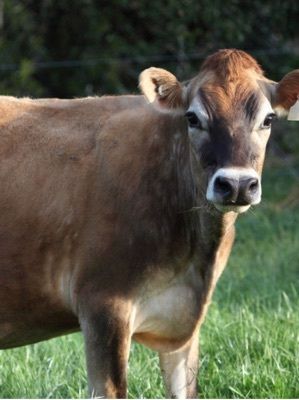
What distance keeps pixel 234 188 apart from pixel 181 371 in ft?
4.34

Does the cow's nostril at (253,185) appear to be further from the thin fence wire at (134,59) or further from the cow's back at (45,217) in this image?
the thin fence wire at (134,59)

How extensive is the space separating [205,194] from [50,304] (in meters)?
0.89

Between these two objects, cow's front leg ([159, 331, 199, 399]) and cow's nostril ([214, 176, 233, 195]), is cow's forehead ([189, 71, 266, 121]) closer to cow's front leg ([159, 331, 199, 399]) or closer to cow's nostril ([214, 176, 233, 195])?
cow's nostril ([214, 176, 233, 195])

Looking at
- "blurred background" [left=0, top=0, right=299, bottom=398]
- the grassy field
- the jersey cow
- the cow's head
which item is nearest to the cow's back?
the jersey cow

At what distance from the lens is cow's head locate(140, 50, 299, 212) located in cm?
505

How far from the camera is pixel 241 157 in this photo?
5141mm

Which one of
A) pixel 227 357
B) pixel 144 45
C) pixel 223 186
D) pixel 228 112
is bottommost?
pixel 144 45

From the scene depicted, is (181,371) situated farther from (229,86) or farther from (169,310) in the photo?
(229,86)

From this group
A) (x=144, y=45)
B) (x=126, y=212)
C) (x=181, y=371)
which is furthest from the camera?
(x=144, y=45)

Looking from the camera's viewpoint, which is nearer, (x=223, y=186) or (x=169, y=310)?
(x=223, y=186)

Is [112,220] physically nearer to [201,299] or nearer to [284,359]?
[201,299]

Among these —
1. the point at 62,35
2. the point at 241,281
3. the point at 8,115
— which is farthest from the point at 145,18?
the point at 8,115

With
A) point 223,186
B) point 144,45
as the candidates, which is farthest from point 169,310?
point 144,45

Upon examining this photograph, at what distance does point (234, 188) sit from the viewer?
4973 millimetres
